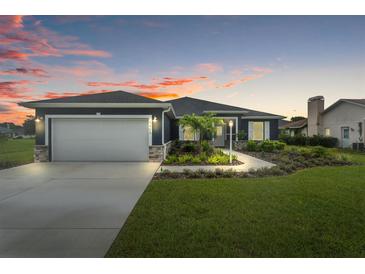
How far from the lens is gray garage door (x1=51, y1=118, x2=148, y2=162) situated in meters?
10.8

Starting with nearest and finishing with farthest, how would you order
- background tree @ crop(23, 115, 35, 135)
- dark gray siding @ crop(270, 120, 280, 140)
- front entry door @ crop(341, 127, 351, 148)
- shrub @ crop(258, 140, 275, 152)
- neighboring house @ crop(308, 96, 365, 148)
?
1. shrub @ crop(258, 140, 275, 152)
2. neighboring house @ crop(308, 96, 365, 148)
3. front entry door @ crop(341, 127, 351, 148)
4. dark gray siding @ crop(270, 120, 280, 140)
5. background tree @ crop(23, 115, 35, 135)

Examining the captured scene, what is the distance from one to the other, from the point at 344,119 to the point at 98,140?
2068 cm

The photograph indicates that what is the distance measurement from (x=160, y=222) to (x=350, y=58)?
548 inches

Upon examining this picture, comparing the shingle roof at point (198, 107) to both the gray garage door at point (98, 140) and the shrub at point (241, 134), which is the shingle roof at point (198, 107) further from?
the gray garage door at point (98, 140)

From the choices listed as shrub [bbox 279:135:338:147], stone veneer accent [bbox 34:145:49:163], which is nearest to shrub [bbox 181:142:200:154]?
stone veneer accent [bbox 34:145:49:163]

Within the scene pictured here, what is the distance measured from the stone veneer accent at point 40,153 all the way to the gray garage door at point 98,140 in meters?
0.36

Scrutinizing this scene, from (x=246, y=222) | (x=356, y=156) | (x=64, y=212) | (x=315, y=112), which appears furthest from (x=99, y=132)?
(x=315, y=112)

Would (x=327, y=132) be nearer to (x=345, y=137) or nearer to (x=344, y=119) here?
(x=345, y=137)

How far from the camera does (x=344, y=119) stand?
18.5 m

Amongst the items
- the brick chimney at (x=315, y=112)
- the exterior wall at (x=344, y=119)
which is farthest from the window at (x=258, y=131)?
the brick chimney at (x=315, y=112)

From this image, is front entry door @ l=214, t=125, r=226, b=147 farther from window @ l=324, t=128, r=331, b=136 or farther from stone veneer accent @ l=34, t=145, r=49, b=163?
stone veneer accent @ l=34, t=145, r=49, b=163

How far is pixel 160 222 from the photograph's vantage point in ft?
11.7

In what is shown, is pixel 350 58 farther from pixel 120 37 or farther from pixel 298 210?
pixel 120 37

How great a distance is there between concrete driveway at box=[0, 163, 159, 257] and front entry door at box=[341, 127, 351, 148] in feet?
63.1
